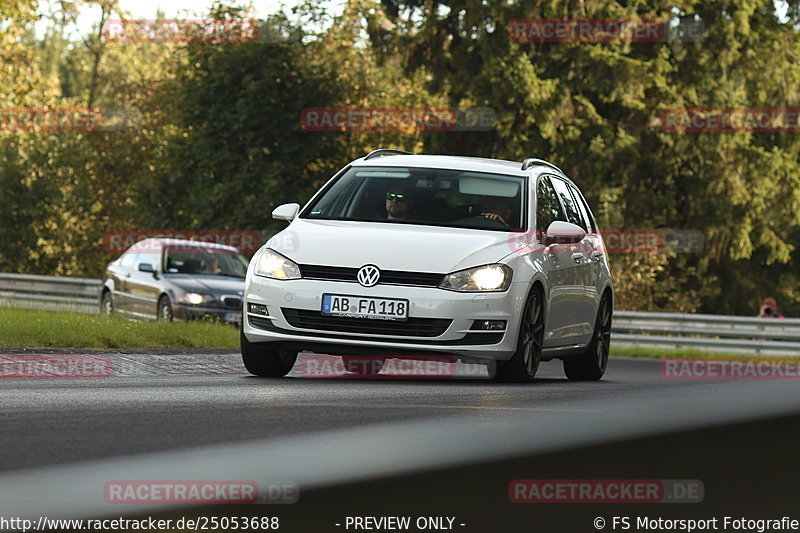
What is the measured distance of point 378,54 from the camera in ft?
132

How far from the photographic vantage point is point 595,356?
570 inches

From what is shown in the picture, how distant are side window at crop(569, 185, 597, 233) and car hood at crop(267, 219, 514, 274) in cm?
267

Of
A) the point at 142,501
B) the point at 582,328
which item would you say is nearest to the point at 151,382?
the point at 582,328

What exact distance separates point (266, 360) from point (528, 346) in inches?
80.9

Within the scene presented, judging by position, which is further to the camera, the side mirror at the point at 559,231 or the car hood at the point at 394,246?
the side mirror at the point at 559,231

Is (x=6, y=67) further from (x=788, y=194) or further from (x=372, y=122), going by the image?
(x=788, y=194)

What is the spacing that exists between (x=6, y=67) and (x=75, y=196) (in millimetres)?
4245

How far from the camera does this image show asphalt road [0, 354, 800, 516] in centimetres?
624

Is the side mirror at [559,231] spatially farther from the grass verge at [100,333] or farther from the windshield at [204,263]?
the windshield at [204,263]

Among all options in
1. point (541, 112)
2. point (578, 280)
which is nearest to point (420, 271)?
point (578, 280)

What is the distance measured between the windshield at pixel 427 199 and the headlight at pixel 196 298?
1042 cm

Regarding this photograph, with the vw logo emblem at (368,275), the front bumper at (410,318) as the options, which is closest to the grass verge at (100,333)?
the front bumper at (410,318)

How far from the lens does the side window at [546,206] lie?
497 inches

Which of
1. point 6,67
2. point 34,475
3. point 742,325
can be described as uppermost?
point 6,67
